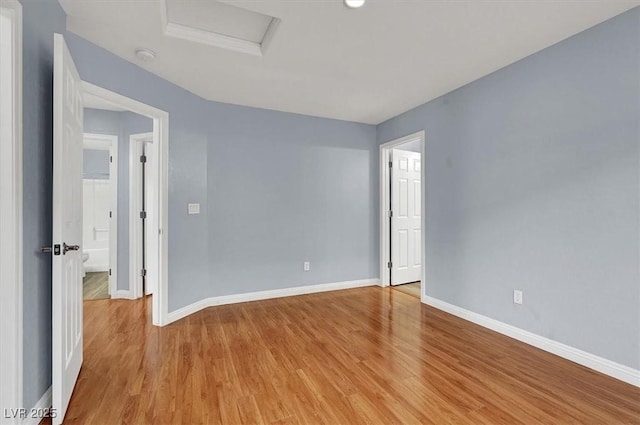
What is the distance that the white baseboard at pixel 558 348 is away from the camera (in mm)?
1927

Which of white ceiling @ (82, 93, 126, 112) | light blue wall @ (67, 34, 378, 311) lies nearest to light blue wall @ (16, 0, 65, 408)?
light blue wall @ (67, 34, 378, 311)

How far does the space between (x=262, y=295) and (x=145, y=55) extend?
111 inches

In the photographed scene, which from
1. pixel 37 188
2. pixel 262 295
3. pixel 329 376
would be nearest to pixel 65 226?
pixel 37 188

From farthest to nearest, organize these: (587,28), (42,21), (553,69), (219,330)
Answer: (219,330), (553,69), (587,28), (42,21)

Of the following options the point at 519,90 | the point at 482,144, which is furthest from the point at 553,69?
the point at 482,144

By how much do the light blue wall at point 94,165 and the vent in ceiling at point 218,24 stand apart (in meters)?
4.63

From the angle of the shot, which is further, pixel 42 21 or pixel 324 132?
pixel 324 132

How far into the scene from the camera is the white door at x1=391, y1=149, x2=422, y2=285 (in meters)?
4.41

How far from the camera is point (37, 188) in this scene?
158cm

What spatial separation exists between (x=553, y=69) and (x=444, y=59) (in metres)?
0.83

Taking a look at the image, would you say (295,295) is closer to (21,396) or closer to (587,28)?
(21,396)

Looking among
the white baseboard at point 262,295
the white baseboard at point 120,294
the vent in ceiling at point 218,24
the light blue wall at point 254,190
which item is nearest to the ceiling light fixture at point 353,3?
the vent in ceiling at point 218,24

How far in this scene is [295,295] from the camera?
390 centimetres

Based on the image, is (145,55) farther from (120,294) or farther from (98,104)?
(120,294)
